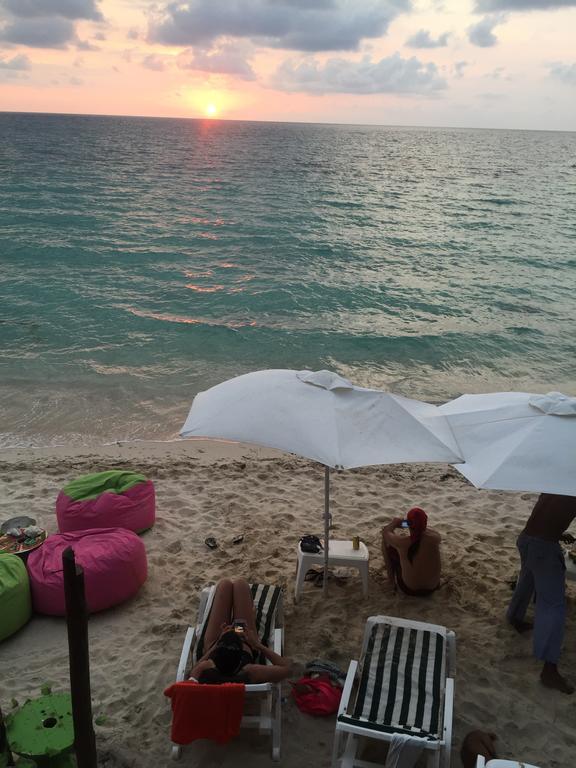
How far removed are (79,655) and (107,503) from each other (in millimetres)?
3541

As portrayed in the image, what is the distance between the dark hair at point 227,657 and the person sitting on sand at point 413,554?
1.71m

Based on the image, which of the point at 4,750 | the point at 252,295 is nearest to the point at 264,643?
the point at 4,750

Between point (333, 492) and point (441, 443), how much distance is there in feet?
11.6

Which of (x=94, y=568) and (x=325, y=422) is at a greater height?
(x=325, y=422)

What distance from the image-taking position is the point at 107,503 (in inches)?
244

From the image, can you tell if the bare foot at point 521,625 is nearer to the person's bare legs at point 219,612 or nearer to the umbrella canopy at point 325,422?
the umbrella canopy at point 325,422

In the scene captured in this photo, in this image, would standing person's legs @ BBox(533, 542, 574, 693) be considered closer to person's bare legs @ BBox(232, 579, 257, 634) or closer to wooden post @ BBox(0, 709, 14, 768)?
person's bare legs @ BBox(232, 579, 257, 634)

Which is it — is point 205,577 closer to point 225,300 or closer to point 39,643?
point 39,643

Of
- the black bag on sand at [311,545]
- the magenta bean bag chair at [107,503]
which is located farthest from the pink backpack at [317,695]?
the magenta bean bag chair at [107,503]

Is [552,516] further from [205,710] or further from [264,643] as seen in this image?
[205,710]

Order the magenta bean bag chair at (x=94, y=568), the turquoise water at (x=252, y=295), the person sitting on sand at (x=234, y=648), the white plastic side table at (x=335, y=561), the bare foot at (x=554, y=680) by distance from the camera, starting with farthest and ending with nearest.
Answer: the turquoise water at (x=252, y=295), the white plastic side table at (x=335, y=561), the magenta bean bag chair at (x=94, y=568), the bare foot at (x=554, y=680), the person sitting on sand at (x=234, y=648)

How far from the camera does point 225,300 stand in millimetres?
18531

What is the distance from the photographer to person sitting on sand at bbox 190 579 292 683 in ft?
12.9

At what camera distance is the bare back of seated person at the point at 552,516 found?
4.42m
